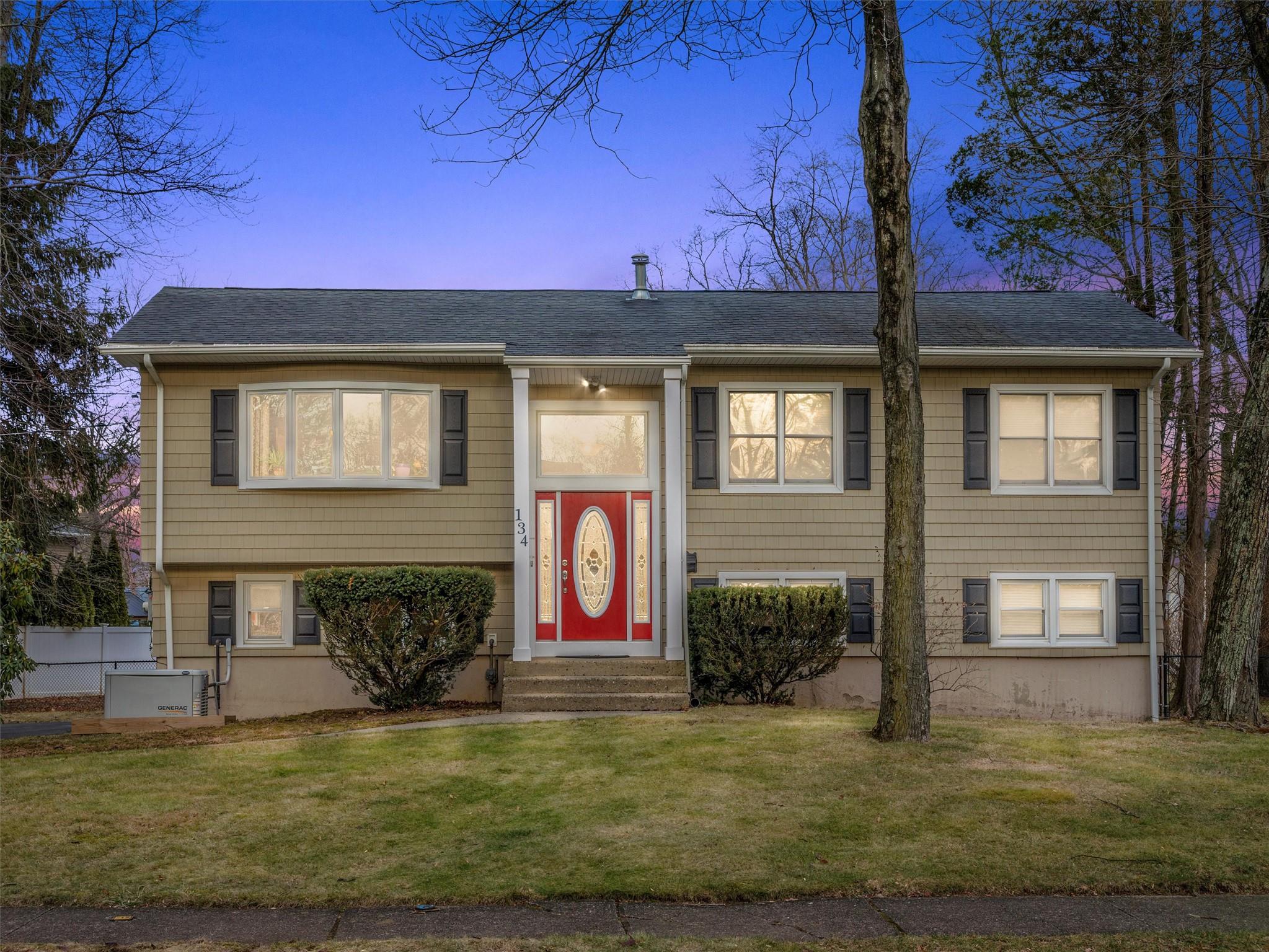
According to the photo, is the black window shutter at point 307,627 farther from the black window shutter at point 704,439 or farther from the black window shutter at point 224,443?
the black window shutter at point 704,439

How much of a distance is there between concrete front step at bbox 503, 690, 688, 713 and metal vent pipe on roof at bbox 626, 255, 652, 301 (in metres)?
6.23

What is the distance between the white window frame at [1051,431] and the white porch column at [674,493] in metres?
4.08

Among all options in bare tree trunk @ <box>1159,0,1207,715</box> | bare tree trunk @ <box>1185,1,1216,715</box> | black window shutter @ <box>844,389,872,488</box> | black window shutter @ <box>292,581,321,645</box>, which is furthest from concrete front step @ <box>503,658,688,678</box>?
bare tree trunk @ <box>1185,1,1216,715</box>

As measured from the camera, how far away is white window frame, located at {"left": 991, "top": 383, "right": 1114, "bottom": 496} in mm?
13102

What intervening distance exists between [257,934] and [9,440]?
14.7 meters

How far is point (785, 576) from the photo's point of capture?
Result: 12.9 m

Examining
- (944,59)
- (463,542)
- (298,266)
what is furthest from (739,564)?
(298,266)

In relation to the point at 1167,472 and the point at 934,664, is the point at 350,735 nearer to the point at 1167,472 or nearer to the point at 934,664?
the point at 934,664

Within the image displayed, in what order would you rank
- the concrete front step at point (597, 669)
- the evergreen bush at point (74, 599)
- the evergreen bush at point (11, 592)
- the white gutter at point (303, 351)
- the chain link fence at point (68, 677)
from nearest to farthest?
the evergreen bush at point (11, 592), the concrete front step at point (597, 669), the white gutter at point (303, 351), the chain link fence at point (68, 677), the evergreen bush at point (74, 599)

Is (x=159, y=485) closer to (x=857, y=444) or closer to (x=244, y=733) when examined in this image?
(x=244, y=733)

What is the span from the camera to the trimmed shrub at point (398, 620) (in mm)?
11008

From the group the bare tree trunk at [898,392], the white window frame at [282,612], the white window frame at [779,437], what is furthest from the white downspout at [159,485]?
the bare tree trunk at [898,392]

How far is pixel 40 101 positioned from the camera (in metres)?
17.7

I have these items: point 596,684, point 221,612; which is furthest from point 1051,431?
point 221,612
